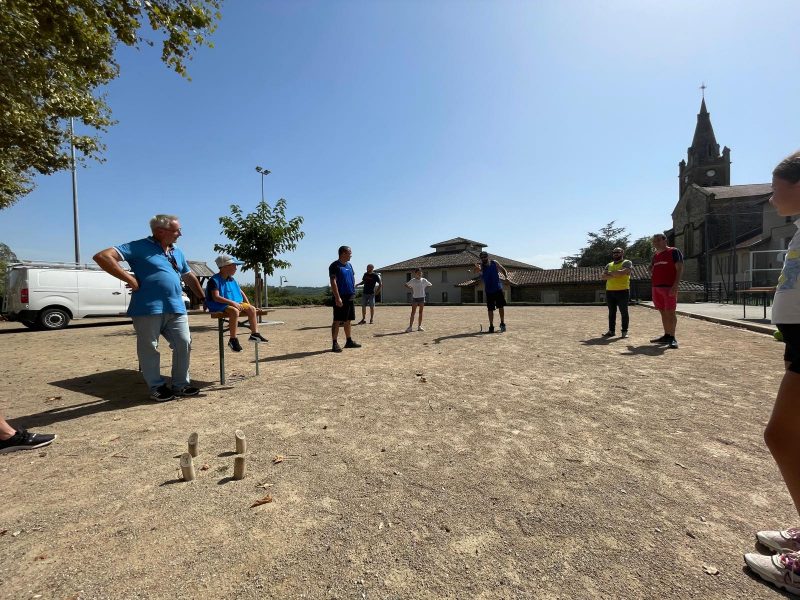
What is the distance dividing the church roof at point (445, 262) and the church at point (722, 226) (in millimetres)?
19021

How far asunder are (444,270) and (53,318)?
38952mm

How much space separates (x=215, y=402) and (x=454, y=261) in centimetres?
4475

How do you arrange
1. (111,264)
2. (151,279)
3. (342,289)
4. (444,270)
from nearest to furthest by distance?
(111,264) < (151,279) < (342,289) < (444,270)

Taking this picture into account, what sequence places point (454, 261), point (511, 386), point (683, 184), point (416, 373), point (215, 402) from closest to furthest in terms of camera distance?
point (215, 402), point (511, 386), point (416, 373), point (454, 261), point (683, 184)

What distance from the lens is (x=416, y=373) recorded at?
491 cm

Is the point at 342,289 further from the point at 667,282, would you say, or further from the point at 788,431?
the point at 788,431

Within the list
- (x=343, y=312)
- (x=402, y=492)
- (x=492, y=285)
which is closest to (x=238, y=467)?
(x=402, y=492)

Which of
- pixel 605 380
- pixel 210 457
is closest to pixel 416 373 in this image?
pixel 605 380

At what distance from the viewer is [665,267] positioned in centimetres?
648

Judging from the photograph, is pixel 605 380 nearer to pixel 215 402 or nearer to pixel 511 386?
pixel 511 386

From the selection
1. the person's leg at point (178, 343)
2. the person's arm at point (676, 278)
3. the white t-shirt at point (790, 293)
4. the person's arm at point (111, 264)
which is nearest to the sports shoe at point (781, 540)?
the white t-shirt at point (790, 293)

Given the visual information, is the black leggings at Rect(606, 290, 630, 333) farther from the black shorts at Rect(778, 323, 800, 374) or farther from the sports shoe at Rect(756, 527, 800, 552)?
the black shorts at Rect(778, 323, 800, 374)

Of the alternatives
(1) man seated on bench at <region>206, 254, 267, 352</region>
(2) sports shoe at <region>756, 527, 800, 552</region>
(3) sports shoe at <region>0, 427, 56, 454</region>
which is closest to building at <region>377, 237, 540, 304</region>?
(1) man seated on bench at <region>206, 254, 267, 352</region>

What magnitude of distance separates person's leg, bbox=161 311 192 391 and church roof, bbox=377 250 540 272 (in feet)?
131
